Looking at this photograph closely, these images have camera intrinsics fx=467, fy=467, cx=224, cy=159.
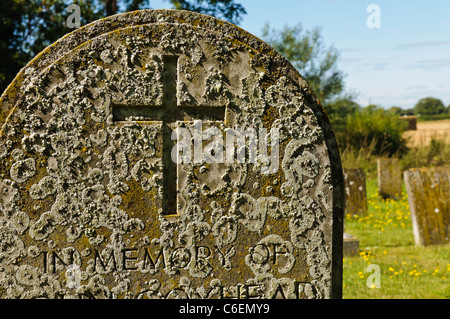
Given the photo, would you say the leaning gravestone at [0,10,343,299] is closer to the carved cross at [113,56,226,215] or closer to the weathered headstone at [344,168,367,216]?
the carved cross at [113,56,226,215]

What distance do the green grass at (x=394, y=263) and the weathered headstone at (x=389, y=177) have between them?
236 centimetres

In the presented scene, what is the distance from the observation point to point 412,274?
6031 millimetres

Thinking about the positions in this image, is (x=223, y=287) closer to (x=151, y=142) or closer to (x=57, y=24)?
(x=151, y=142)

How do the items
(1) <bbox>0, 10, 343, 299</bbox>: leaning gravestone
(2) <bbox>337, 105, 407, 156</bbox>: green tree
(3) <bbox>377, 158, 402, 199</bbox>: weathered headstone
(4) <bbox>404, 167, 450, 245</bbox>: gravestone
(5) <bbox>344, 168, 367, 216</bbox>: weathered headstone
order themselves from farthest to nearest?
(2) <bbox>337, 105, 407, 156</bbox>: green tree, (3) <bbox>377, 158, 402, 199</bbox>: weathered headstone, (5) <bbox>344, 168, 367, 216</bbox>: weathered headstone, (4) <bbox>404, 167, 450, 245</bbox>: gravestone, (1) <bbox>0, 10, 343, 299</bbox>: leaning gravestone

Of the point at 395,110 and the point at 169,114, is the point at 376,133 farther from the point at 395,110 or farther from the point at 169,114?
the point at 169,114

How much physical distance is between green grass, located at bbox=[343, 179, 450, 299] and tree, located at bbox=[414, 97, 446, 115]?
82.4ft

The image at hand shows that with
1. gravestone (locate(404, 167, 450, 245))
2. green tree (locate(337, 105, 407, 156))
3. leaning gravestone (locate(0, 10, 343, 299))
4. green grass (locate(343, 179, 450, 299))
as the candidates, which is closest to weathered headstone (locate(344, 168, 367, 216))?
green grass (locate(343, 179, 450, 299))

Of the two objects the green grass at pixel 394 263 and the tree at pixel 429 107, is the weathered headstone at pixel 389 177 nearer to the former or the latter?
the green grass at pixel 394 263

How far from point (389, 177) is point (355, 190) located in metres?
2.82

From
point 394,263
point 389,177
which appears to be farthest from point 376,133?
point 394,263

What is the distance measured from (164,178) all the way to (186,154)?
0.55 feet

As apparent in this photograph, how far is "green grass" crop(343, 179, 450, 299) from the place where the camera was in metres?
5.42

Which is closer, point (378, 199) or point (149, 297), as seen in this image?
point (149, 297)

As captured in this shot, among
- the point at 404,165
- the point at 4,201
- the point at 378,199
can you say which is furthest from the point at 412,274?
the point at 404,165
